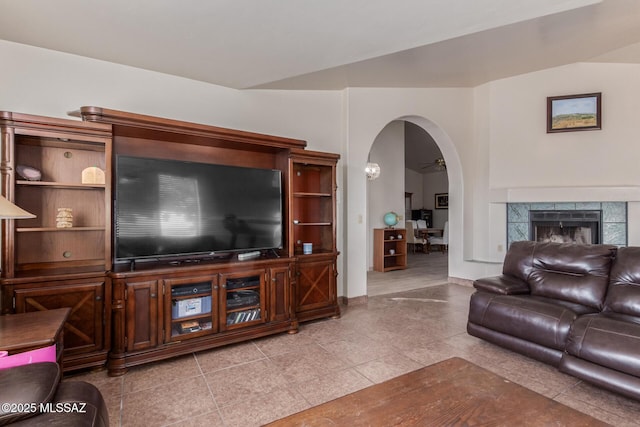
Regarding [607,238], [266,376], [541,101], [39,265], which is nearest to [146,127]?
[39,265]

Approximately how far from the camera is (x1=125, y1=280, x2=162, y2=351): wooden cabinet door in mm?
2539

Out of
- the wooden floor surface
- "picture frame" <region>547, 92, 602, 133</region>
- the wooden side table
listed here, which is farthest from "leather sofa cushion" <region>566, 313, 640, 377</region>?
"picture frame" <region>547, 92, 602, 133</region>

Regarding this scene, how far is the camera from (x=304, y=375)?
2449 millimetres

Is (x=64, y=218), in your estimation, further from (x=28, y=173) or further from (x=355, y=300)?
(x=355, y=300)

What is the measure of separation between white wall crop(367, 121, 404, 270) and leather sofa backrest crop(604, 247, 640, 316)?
14.1 ft

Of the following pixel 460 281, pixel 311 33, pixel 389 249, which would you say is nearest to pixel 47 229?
pixel 311 33

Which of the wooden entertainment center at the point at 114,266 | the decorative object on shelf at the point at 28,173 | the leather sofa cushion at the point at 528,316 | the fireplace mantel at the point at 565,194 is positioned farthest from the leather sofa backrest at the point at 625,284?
the decorative object on shelf at the point at 28,173

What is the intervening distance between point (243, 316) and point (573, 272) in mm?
2999

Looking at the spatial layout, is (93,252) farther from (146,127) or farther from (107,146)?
(146,127)

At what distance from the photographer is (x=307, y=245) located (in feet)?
12.0

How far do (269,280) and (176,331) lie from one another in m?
0.92

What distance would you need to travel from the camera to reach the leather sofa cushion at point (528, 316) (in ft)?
7.89

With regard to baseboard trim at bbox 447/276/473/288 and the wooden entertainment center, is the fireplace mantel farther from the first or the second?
the wooden entertainment center

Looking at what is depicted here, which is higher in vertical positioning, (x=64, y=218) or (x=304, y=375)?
(x=64, y=218)
